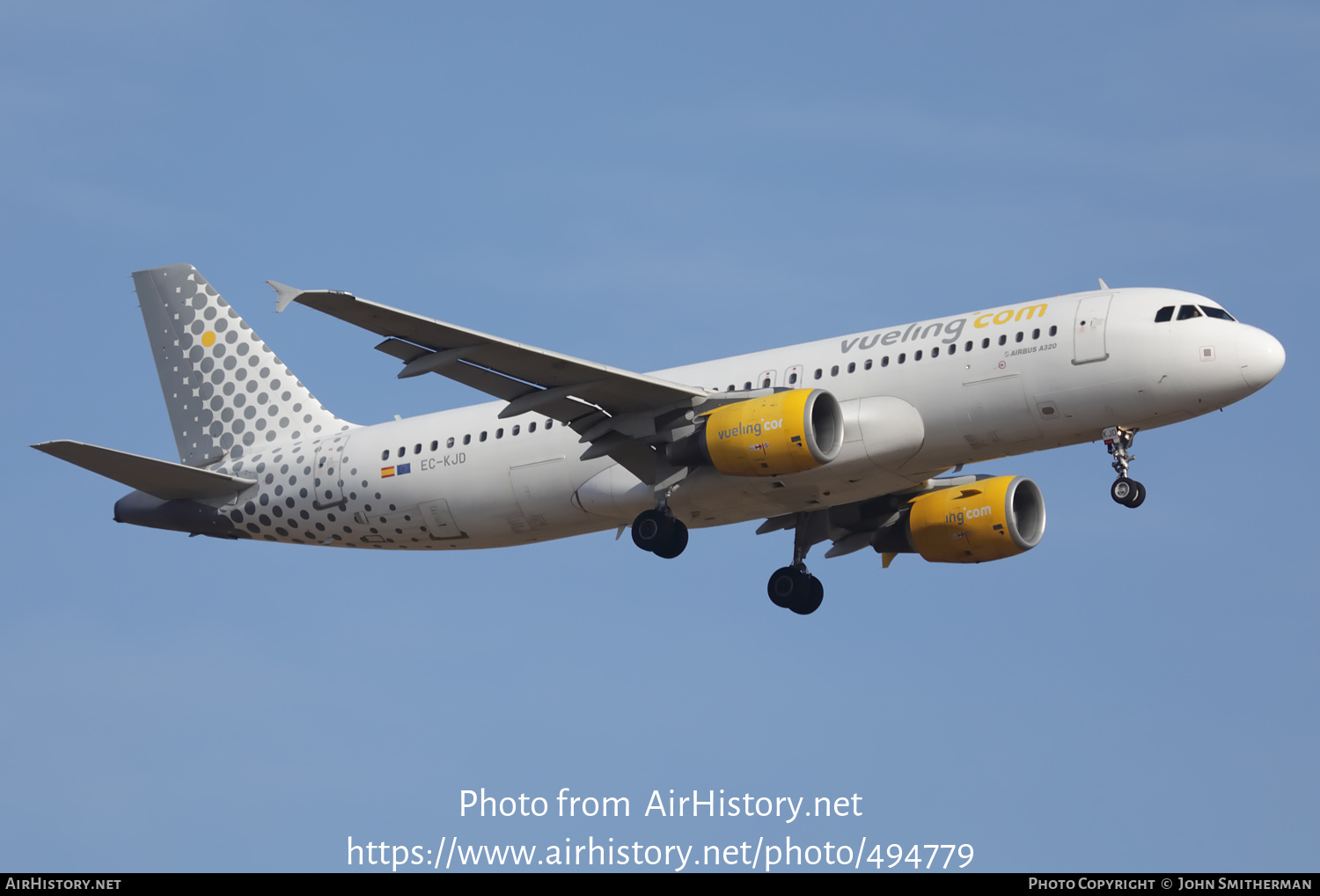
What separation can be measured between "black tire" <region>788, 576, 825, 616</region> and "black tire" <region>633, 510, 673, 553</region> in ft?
19.7

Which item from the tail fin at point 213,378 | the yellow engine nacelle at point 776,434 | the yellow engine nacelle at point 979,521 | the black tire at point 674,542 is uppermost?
the tail fin at point 213,378

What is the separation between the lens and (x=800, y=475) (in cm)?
3547

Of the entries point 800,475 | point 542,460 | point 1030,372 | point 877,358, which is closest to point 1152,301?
point 1030,372

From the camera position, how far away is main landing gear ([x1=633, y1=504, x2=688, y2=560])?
120 ft

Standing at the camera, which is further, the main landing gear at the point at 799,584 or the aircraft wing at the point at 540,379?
the main landing gear at the point at 799,584

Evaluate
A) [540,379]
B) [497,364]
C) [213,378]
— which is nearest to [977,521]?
[540,379]


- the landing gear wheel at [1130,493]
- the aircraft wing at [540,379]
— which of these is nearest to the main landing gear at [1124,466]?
the landing gear wheel at [1130,493]

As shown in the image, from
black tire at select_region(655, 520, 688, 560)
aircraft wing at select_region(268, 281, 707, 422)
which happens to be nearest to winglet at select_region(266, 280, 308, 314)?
aircraft wing at select_region(268, 281, 707, 422)

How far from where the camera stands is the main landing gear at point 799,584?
41.4m

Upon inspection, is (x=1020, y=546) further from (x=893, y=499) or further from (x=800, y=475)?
(x=800, y=475)

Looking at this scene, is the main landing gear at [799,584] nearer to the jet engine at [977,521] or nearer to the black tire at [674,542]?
the jet engine at [977,521]

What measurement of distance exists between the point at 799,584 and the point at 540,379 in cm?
947

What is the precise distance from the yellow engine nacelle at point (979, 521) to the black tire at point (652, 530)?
6923 mm

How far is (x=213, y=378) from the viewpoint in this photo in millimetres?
44469
